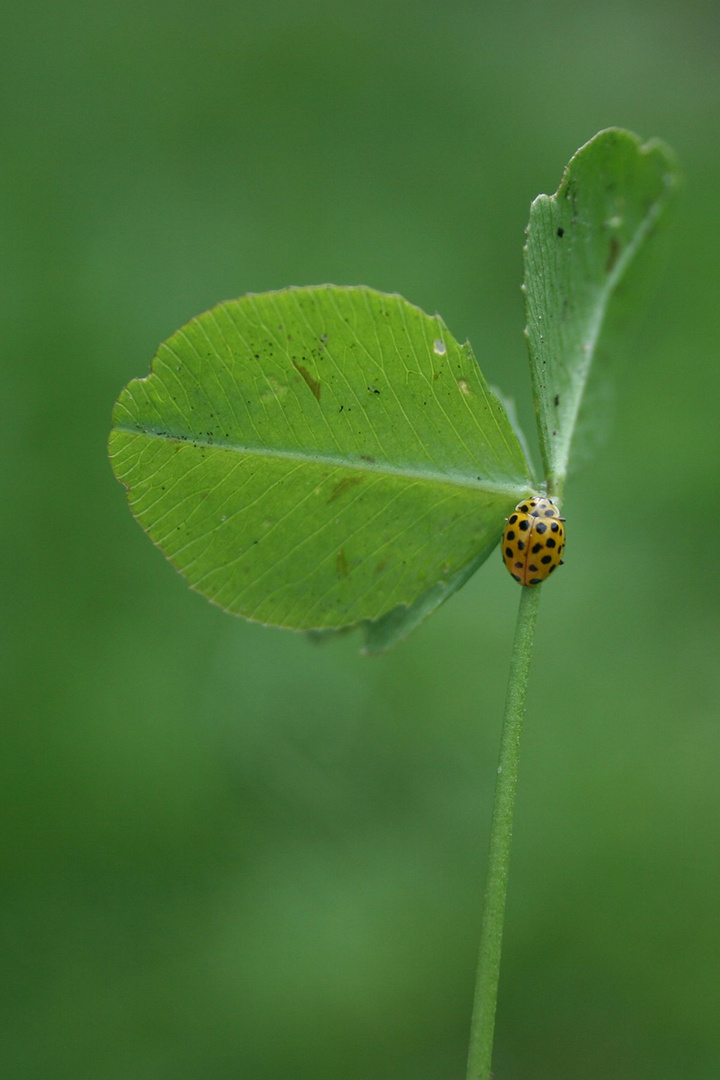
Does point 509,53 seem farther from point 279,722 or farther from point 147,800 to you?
point 147,800

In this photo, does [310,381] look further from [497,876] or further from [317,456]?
[497,876]

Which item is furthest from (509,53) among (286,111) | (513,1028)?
(513,1028)

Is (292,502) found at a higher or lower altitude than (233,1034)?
higher

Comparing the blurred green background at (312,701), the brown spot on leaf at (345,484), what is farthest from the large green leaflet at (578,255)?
the blurred green background at (312,701)

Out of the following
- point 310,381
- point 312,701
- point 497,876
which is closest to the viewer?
point 497,876

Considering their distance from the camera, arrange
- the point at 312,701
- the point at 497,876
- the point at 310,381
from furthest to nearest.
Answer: the point at 312,701, the point at 310,381, the point at 497,876

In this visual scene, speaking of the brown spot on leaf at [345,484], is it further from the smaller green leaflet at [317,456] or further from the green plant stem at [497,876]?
the green plant stem at [497,876]

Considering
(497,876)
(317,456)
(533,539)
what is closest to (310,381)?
(317,456)
